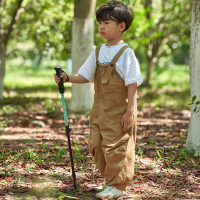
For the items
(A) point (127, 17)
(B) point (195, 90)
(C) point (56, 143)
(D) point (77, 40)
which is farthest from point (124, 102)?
(D) point (77, 40)

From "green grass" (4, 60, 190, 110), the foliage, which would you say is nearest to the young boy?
"green grass" (4, 60, 190, 110)

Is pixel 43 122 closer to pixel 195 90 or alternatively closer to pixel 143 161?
pixel 143 161

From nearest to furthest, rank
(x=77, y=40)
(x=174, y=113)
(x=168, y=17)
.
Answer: (x=77, y=40) < (x=174, y=113) < (x=168, y=17)

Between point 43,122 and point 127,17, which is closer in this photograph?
point 127,17

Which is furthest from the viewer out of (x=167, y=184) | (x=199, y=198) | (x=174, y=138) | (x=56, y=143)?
(x=174, y=138)

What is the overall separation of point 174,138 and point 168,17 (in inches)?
446

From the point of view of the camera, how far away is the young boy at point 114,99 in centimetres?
287

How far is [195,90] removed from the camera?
14.6 feet

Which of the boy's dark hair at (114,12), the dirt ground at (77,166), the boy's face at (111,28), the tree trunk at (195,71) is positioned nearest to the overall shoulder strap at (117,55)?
the boy's face at (111,28)

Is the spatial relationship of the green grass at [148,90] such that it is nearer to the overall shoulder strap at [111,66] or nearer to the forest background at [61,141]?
the forest background at [61,141]

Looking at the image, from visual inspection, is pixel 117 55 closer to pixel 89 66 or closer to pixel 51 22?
pixel 89 66

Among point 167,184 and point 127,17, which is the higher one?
point 127,17

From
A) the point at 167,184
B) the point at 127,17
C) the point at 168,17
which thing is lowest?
the point at 167,184

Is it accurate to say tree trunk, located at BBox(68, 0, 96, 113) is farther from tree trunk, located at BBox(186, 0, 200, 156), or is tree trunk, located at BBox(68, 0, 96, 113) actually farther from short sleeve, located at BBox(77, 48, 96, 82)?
short sleeve, located at BBox(77, 48, 96, 82)
